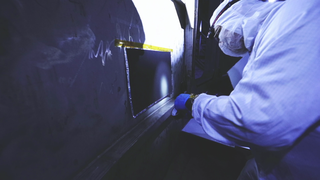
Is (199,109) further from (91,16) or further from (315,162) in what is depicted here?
(91,16)

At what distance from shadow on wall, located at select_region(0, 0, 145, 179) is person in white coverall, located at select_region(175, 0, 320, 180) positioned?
2.78ft

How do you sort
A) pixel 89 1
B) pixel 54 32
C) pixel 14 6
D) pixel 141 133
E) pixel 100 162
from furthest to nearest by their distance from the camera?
1. pixel 141 133
2. pixel 100 162
3. pixel 89 1
4. pixel 54 32
5. pixel 14 6

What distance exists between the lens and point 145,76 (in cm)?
142

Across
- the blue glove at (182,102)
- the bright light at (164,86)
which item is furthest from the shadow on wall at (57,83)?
the bright light at (164,86)

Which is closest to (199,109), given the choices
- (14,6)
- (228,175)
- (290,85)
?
(290,85)

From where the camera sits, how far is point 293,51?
1.87 feet

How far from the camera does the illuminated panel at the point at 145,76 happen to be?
1216mm

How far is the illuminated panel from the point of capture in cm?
122

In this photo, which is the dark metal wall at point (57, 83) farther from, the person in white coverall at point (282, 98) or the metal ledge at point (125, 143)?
the person in white coverall at point (282, 98)

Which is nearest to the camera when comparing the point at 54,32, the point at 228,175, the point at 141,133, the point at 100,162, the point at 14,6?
the point at 14,6

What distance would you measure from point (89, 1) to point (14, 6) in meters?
0.39

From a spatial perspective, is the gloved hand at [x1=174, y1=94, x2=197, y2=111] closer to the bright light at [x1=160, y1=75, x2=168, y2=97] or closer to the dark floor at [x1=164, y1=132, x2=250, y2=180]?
the bright light at [x1=160, y1=75, x2=168, y2=97]

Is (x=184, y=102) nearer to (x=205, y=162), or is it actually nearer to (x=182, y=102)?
(x=182, y=102)

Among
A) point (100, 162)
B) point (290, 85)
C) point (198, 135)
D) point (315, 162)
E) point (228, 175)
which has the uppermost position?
point (290, 85)
